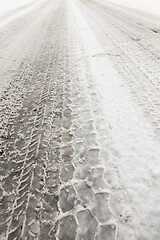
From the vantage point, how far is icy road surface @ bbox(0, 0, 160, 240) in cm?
147

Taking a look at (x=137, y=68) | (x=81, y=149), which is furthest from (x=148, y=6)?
(x=81, y=149)

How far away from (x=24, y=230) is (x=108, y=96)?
2.27 metres

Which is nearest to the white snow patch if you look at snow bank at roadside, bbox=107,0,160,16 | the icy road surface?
the icy road surface

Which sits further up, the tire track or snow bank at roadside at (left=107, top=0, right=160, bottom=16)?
snow bank at roadside at (left=107, top=0, right=160, bottom=16)

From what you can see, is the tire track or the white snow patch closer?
the white snow patch

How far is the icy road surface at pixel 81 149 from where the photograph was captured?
1.47 meters

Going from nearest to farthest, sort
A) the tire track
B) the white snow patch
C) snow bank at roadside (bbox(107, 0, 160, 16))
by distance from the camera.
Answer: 1. the white snow patch
2. the tire track
3. snow bank at roadside (bbox(107, 0, 160, 16))

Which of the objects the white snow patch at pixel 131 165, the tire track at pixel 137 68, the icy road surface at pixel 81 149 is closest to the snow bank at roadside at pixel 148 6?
the tire track at pixel 137 68

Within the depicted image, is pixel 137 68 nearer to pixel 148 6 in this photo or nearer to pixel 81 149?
pixel 81 149

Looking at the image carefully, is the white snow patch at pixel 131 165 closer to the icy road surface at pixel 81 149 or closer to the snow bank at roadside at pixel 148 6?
the icy road surface at pixel 81 149

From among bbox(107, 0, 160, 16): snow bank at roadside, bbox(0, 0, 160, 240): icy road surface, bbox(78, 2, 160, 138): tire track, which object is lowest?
bbox(0, 0, 160, 240): icy road surface

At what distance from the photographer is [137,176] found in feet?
5.80

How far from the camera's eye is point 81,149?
2.13 metres

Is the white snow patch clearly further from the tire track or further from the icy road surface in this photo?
the tire track
